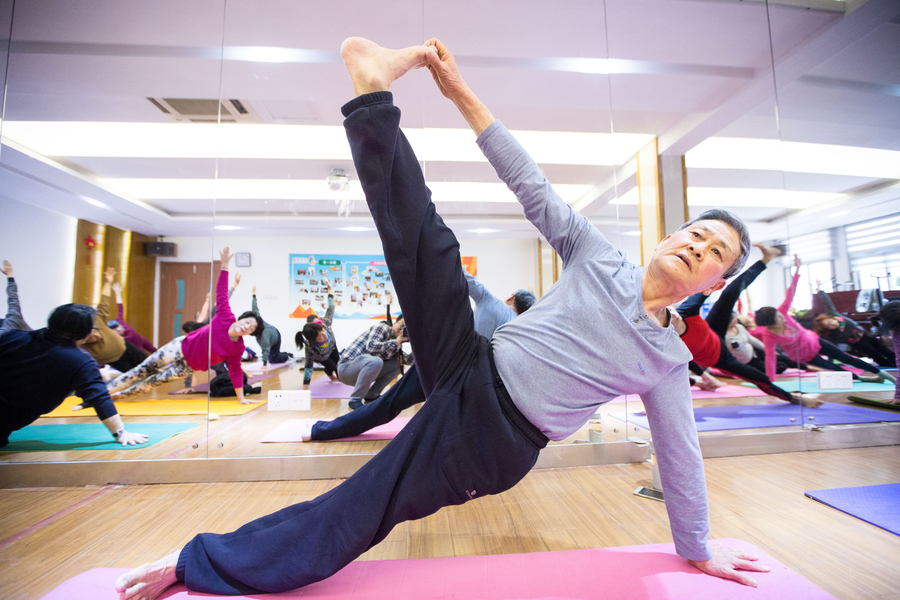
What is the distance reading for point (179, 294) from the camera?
7.77 feet

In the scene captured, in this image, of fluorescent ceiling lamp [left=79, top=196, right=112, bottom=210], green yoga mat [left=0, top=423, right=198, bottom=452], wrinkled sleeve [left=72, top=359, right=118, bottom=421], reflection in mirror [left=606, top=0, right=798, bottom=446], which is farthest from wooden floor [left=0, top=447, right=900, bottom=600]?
fluorescent ceiling lamp [left=79, top=196, right=112, bottom=210]

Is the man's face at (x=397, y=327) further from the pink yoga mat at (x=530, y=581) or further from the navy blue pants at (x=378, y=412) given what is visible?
the pink yoga mat at (x=530, y=581)

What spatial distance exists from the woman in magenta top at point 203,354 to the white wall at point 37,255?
56 cm

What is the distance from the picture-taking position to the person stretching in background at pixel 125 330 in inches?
91.4

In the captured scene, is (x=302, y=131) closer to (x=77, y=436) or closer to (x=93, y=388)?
(x=93, y=388)

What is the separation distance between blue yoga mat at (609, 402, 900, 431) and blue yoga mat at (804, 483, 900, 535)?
70cm

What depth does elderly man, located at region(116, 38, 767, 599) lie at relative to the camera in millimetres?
852

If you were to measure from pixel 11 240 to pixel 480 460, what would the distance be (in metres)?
3.09

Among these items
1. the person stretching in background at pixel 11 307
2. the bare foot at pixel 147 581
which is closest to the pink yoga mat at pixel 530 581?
the bare foot at pixel 147 581

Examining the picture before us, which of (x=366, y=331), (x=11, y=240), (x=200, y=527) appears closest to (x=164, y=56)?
(x=11, y=240)

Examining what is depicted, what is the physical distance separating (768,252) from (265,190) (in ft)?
12.4

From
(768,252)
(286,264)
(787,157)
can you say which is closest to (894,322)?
(768,252)

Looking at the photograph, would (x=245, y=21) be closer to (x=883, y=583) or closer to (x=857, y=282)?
(x=883, y=583)

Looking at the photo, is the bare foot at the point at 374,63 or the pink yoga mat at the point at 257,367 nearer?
the bare foot at the point at 374,63
